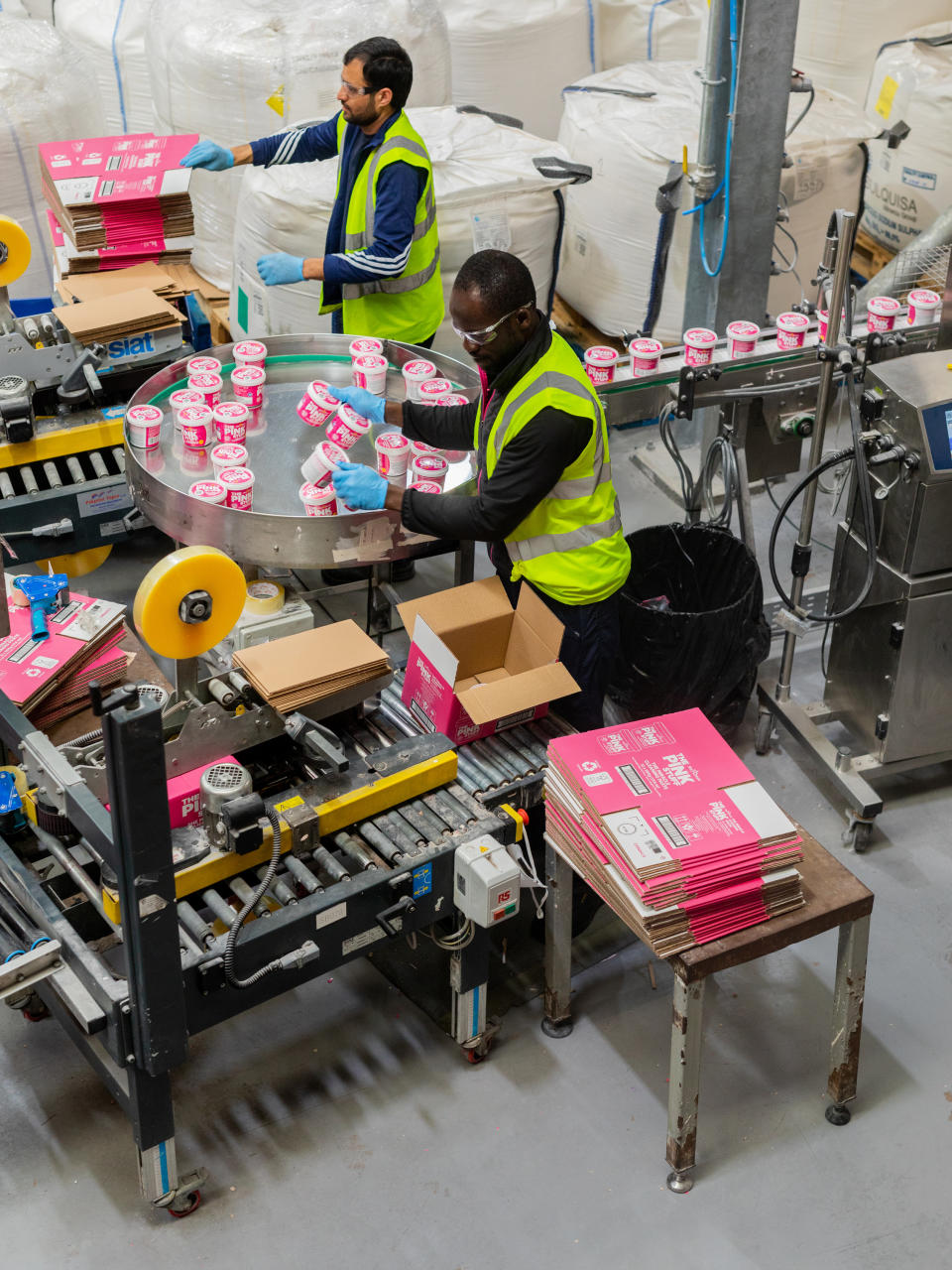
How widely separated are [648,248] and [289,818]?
11.8 ft

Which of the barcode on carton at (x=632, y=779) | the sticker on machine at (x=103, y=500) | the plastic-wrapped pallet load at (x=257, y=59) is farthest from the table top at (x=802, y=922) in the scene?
the plastic-wrapped pallet load at (x=257, y=59)

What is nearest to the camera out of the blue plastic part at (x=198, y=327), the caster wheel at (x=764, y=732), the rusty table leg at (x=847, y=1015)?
the rusty table leg at (x=847, y=1015)

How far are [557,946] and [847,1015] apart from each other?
0.69 m

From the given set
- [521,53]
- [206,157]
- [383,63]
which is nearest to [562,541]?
[383,63]

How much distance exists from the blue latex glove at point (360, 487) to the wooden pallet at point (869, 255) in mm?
4278

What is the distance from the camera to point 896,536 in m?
3.93

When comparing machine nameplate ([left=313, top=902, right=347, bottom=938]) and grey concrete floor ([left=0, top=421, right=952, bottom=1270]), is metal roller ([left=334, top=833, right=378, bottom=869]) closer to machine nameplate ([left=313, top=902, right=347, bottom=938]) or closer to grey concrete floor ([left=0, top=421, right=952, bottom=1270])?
machine nameplate ([left=313, top=902, right=347, bottom=938])

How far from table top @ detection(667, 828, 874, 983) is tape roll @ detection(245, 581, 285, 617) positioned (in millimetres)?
1466

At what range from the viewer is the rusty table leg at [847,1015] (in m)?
3.17

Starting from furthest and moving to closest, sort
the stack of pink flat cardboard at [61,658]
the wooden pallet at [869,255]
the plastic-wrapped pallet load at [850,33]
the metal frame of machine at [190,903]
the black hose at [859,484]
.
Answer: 1. the wooden pallet at [869,255]
2. the plastic-wrapped pallet load at [850,33]
3. the black hose at [859,484]
4. the stack of pink flat cardboard at [61,658]
5. the metal frame of machine at [190,903]

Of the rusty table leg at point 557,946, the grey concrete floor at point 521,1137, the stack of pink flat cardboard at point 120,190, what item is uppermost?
the stack of pink flat cardboard at point 120,190

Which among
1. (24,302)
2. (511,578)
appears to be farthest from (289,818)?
(24,302)

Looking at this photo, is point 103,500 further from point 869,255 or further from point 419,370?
point 869,255

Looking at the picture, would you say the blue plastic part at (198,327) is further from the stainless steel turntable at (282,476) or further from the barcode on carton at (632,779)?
the barcode on carton at (632,779)
